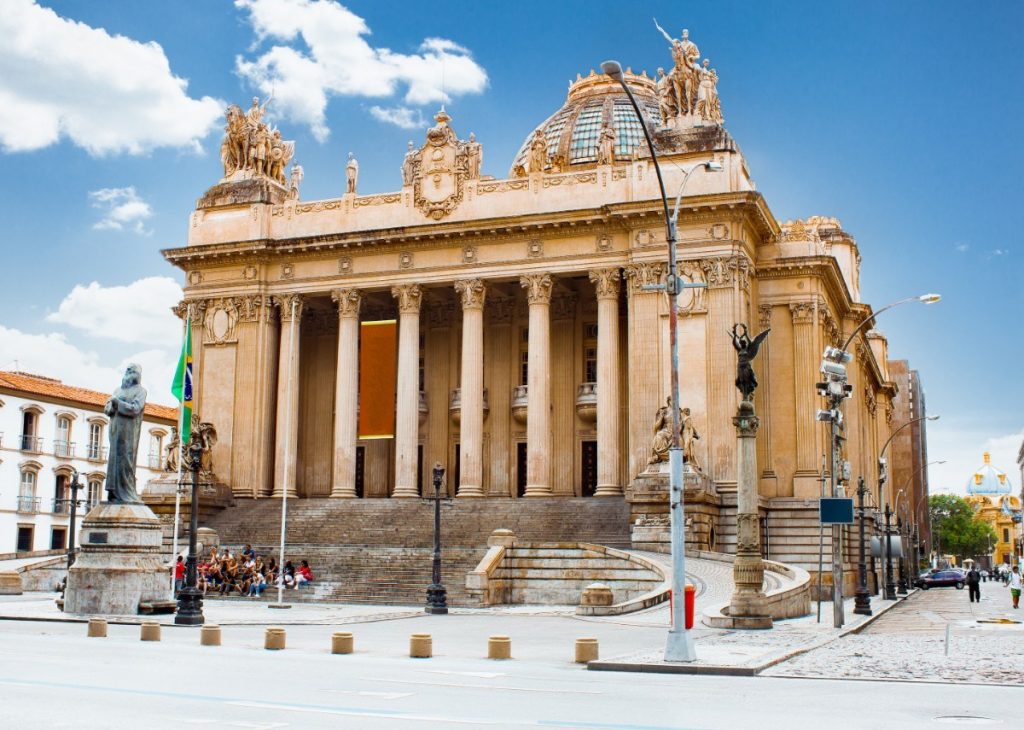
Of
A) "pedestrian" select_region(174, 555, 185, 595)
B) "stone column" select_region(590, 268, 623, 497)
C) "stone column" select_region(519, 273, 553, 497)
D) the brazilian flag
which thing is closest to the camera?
"pedestrian" select_region(174, 555, 185, 595)

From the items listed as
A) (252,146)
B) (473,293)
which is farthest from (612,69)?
(252,146)

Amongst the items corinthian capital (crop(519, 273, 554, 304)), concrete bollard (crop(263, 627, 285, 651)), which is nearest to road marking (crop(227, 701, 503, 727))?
concrete bollard (crop(263, 627, 285, 651))

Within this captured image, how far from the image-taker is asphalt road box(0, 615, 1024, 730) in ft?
38.5

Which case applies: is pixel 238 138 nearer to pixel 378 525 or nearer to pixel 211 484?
pixel 211 484

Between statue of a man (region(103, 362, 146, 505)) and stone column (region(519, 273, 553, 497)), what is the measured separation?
880 inches

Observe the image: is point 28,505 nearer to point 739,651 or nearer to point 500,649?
point 500,649

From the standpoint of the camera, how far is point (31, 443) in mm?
66812

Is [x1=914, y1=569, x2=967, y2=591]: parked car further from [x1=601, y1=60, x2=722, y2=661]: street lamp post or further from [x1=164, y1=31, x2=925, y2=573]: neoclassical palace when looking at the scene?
[x1=601, y1=60, x2=722, y2=661]: street lamp post

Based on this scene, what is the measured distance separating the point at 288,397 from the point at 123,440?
25584 millimetres

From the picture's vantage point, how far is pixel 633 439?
153ft

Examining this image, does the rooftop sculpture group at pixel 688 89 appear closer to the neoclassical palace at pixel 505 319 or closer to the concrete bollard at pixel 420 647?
the neoclassical palace at pixel 505 319

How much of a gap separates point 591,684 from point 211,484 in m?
37.8

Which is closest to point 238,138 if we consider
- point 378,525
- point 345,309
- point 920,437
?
point 345,309

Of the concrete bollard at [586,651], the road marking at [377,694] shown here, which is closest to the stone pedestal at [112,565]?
the concrete bollard at [586,651]
